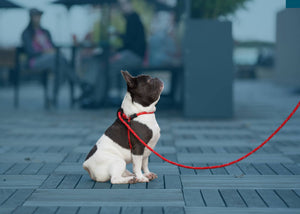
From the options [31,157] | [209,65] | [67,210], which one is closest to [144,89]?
[67,210]

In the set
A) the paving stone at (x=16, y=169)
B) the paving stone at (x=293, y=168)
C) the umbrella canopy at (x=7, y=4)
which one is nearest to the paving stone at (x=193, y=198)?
the paving stone at (x=293, y=168)

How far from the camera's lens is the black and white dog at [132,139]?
11.9 feet

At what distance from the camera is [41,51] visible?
10.2 m

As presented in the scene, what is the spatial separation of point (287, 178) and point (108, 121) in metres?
4.65

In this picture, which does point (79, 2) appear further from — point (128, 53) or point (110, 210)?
point (110, 210)

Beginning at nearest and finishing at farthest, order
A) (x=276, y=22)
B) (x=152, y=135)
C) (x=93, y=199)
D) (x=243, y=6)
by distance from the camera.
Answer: (x=93, y=199), (x=152, y=135), (x=243, y=6), (x=276, y=22)

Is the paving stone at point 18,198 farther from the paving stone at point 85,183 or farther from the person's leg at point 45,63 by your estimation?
the person's leg at point 45,63

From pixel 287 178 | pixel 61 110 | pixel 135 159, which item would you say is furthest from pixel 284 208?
pixel 61 110

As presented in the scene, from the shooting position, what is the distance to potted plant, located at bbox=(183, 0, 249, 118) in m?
8.51

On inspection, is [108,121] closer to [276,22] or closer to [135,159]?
[135,159]

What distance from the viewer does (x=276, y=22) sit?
53.0 feet

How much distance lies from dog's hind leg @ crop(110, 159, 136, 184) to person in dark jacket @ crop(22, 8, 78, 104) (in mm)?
6682

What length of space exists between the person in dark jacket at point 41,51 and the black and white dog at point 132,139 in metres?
6.60

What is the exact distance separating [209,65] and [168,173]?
4.62 meters
